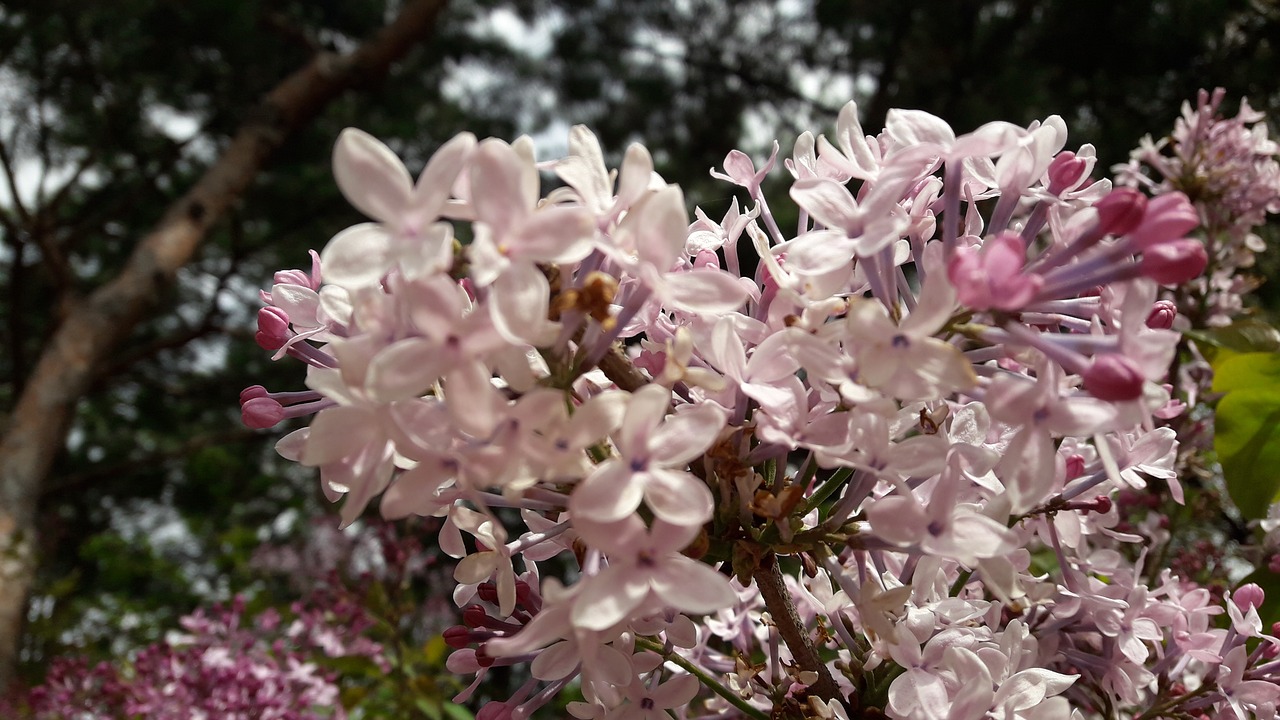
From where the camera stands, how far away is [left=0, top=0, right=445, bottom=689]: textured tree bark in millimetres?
2475

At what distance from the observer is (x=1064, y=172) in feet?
1.47

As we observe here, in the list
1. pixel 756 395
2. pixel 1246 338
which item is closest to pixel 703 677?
pixel 756 395

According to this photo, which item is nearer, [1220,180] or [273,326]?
[273,326]

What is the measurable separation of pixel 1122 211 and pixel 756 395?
0.18m

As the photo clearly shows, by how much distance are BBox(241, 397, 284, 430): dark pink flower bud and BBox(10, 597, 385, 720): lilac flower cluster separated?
1031mm

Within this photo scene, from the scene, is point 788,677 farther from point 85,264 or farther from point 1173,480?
point 85,264

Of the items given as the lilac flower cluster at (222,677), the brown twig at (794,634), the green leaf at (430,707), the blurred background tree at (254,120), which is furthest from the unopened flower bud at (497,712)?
the blurred background tree at (254,120)

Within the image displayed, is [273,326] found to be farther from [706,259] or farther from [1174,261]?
[1174,261]

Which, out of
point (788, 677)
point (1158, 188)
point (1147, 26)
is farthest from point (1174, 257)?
point (1147, 26)

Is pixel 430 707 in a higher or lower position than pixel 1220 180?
lower

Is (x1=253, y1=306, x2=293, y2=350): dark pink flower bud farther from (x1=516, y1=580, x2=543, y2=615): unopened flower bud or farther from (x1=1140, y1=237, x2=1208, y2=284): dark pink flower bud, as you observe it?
(x1=1140, y1=237, x2=1208, y2=284): dark pink flower bud

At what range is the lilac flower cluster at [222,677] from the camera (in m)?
1.40

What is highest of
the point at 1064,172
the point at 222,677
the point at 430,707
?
the point at 1064,172

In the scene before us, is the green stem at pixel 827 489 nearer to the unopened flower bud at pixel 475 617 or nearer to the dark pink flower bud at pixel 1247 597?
the unopened flower bud at pixel 475 617
